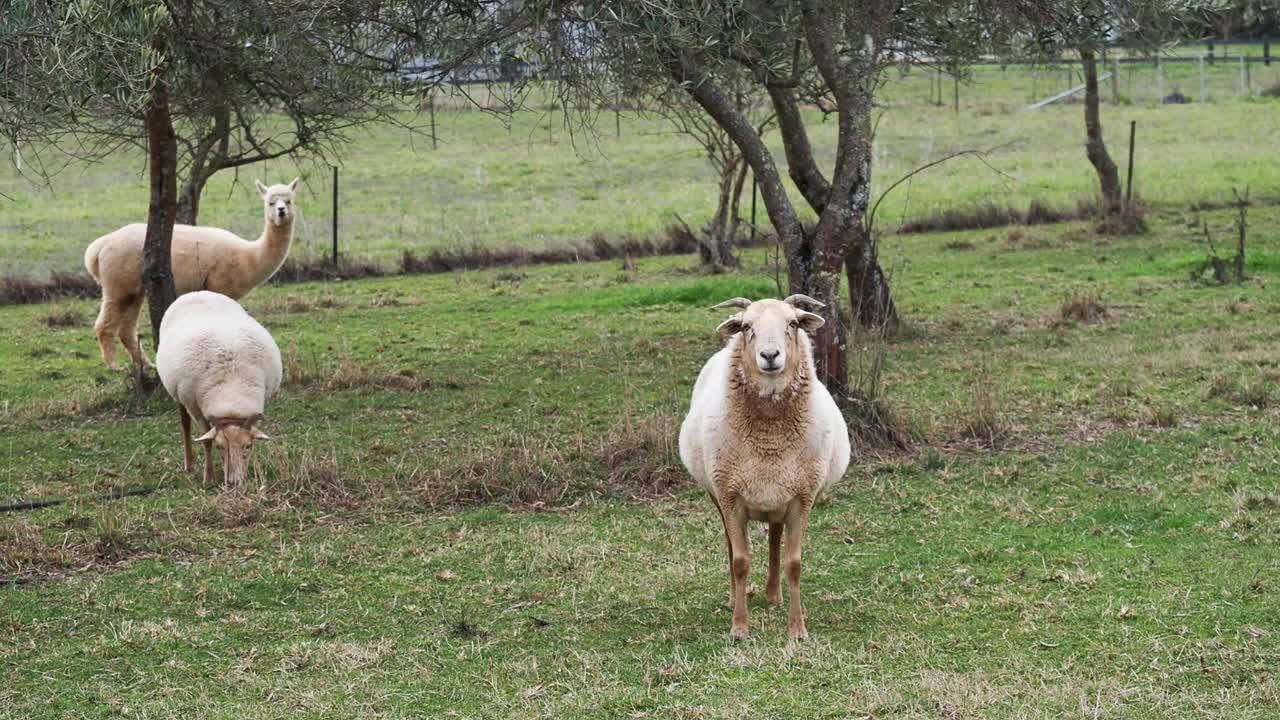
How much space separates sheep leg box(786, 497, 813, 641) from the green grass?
0.55ft

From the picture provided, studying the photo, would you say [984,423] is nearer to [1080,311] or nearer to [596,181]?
[1080,311]

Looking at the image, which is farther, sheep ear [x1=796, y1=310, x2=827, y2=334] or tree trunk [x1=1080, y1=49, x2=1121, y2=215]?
tree trunk [x1=1080, y1=49, x2=1121, y2=215]

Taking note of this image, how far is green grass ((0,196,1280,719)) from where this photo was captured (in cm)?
684

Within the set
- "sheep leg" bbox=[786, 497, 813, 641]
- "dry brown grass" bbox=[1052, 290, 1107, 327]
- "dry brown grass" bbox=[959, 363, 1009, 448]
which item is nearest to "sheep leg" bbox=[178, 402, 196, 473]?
"sheep leg" bbox=[786, 497, 813, 641]

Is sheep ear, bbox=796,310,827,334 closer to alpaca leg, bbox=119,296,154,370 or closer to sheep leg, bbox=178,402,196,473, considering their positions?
sheep leg, bbox=178,402,196,473

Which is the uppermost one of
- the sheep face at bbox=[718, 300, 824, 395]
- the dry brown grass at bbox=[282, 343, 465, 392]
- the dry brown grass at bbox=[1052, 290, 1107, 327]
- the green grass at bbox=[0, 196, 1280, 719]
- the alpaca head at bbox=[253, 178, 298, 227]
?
the alpaca head at bbox=[253, 178, 298, 227]

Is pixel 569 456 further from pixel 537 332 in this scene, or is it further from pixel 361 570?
pixel 537 332

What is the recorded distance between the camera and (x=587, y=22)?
11.5 m

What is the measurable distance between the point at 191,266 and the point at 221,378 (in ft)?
18.4

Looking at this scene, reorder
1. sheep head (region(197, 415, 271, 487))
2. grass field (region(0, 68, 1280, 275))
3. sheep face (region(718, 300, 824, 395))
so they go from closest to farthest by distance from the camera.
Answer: sheep face (region(718, 300, 824, 395)), sheep head (region(197, 415, 271, 487)), grass field (region(0, 68, 1280, 275))

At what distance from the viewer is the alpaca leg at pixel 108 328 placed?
1686 centimetres

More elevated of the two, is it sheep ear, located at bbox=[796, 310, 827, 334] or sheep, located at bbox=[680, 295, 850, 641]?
sheep ear, located at bbox=[796, 310, 827, 334]

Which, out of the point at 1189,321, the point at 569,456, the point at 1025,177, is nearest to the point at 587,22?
the point at 569,456

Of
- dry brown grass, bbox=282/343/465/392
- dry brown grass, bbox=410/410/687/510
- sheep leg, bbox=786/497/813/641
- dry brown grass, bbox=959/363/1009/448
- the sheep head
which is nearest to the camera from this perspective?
sheep leg, bbox=786/497/813/641
